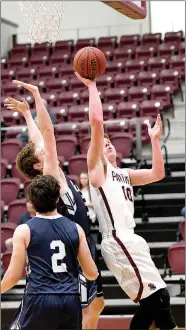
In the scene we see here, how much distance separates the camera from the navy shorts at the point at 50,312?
140 inches

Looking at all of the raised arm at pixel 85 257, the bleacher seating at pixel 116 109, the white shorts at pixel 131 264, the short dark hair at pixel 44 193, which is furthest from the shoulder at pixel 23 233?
the bleacher seating at pixel 116 109

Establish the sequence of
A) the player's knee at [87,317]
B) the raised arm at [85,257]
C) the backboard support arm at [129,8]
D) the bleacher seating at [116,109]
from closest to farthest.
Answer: the raised arm at [85,257] → the player's knee at [87,317] → the backboard support arm at [129,8] → the bleacher seating at [116,109]

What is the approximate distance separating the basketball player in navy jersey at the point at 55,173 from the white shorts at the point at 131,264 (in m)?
0.14

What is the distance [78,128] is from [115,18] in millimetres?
6717

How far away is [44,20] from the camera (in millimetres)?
5133

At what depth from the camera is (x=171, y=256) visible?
731cm

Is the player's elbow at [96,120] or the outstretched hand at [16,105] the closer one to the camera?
the player's elbow at [96,120]

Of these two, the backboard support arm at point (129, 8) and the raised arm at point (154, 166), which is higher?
the backboard support arm at point (129, 8)

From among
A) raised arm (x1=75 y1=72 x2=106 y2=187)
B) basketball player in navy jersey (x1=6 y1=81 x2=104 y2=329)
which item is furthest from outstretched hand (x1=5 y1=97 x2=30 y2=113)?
raised arm (x1=75 y1=72 x2=106 y2=187)

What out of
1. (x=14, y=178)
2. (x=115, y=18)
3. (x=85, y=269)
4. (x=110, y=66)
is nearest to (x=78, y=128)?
(x=14, y=178)

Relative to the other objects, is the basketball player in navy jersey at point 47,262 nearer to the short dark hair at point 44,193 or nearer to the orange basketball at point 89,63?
the short dark hair at point 44,193

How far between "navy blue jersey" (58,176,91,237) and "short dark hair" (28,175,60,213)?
52 cm

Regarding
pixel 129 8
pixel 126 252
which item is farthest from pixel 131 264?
pixel 129 8

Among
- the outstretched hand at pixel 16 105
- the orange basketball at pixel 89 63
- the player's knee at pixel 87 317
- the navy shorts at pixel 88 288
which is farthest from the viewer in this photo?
the outstretched hand at pixel 16 105
